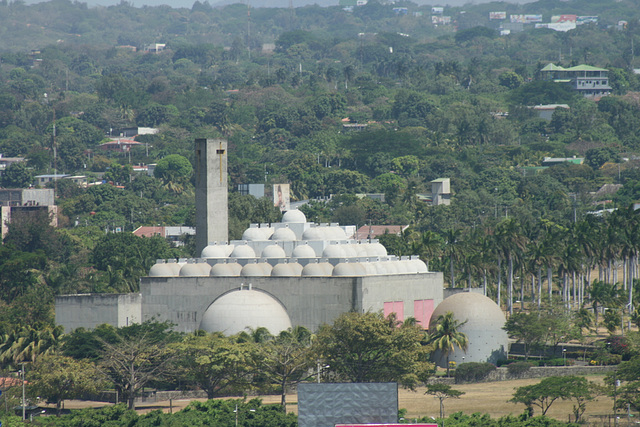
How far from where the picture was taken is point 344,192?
199m

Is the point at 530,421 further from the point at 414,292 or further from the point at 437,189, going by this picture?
the point at 437,189

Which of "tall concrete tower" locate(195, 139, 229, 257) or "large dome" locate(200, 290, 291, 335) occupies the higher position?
"tall concrete tower" locate(195, 139, 229, 257)

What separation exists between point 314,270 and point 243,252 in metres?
8.59

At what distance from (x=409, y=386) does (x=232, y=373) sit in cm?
1155

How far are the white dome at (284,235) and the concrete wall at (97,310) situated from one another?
518 inches

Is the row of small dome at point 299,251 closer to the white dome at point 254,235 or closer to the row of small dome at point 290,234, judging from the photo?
the row of small dome at point 290,234

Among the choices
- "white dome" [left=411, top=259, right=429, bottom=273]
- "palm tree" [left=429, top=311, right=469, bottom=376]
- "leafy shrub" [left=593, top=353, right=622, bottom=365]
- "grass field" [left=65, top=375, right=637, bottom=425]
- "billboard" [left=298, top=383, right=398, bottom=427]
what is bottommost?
"grass field" [left=65, top=375, right=637, bottom=425]

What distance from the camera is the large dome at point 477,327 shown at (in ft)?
288

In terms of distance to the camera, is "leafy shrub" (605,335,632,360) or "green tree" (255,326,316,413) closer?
"green tree" (255,326,316,413)

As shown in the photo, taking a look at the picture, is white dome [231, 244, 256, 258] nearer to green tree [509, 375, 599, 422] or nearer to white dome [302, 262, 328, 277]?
white dome [302, 262, 328, 277]

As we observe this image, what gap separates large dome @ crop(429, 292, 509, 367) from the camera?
8769cm

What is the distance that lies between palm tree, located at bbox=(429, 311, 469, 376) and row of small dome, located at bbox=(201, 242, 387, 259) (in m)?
10.5

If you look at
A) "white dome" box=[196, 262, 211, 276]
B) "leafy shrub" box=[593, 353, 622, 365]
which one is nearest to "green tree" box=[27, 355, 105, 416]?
"white dome" box=[196, 262, 211, 276]

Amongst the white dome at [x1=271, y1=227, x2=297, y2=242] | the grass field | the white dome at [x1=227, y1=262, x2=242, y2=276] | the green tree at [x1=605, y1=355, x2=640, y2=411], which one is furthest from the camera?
the white dome at [x1=271, y1=227, x2=297, y2=242]
